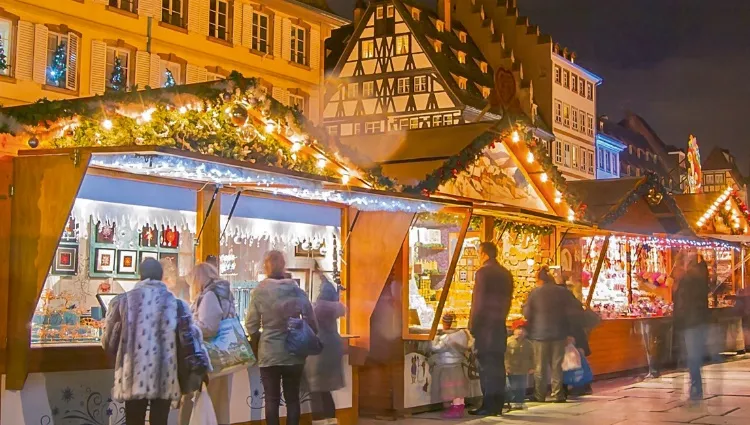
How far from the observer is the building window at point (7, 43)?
1025 inches

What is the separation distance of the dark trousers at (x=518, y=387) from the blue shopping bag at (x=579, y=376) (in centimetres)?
67

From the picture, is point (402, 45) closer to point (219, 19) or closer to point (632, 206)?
point (219, 19)

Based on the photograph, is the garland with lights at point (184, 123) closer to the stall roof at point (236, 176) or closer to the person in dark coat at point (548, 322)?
the stall roof at point (236, 176)

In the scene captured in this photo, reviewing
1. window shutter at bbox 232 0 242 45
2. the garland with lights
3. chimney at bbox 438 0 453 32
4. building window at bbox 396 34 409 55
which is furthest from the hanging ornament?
chimney at bbox 438 0 453 32

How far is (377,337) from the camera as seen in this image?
11.1 m

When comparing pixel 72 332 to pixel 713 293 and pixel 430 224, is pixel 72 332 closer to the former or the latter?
pixel 430 224

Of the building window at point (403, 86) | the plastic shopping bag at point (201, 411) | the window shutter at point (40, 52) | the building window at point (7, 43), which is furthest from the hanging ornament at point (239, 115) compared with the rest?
the building window at point (403, 86)

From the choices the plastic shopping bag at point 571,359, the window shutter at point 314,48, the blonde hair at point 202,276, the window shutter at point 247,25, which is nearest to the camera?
the blonde hair at point 202,276

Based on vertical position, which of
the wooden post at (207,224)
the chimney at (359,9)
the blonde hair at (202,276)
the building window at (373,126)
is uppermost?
the chimney at (359,9)

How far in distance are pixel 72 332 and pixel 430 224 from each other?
5.33 meters

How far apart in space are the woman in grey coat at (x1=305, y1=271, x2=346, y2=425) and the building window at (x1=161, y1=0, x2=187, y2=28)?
23.2 m

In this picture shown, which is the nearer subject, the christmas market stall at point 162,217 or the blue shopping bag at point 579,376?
the christmas market stall at point 162,217

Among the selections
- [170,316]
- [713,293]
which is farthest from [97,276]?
[713,293]

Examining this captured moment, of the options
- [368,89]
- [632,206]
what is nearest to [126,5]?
[632,206]
